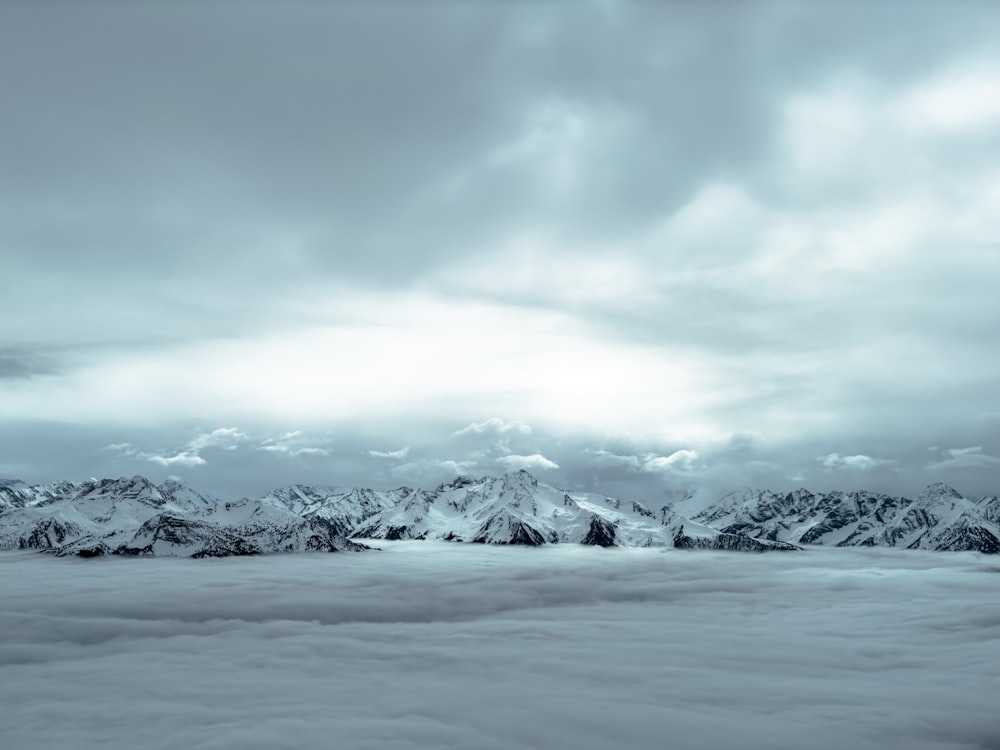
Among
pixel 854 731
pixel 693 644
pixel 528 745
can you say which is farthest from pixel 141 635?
pixel 854 731

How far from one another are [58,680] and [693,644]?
348 ft

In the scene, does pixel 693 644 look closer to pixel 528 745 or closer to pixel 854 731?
pixel 854 731

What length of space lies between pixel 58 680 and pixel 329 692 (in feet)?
141

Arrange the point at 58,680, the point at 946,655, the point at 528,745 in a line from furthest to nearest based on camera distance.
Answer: the point at 946,655
the point at 58,680
the point at 528,745

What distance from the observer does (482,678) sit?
8656cm

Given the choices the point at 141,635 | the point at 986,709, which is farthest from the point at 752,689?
the point at 141,635

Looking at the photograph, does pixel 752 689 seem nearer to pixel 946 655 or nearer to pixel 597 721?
pixel 597 721

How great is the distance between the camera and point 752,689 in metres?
79.9

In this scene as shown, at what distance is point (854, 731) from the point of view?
63688mm

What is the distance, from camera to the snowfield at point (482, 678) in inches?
2445

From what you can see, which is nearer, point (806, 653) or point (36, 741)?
point (36, 741)

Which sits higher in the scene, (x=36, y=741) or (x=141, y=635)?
(x=36, y=741)

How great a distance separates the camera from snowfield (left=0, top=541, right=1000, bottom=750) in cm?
6209

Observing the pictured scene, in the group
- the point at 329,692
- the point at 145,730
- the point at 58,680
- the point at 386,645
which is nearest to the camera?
the point at 145,730
